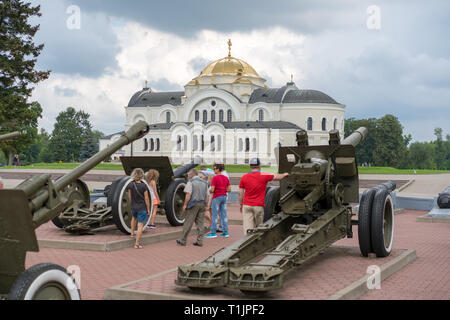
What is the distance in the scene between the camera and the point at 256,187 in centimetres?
945

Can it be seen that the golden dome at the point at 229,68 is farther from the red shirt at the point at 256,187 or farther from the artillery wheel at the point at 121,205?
the red shirt at the point at 256,187

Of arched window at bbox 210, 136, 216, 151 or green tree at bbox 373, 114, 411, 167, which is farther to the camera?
green tree at bbox 373, 114, 411, 167

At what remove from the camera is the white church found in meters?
86.2

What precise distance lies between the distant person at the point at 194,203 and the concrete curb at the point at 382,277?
3.77 metres

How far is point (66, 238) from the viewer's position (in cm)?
1130

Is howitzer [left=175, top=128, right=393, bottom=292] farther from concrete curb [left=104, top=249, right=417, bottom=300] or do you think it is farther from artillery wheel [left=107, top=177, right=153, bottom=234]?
artillery wheel [left=107, top=177, right=153, bottom=234]

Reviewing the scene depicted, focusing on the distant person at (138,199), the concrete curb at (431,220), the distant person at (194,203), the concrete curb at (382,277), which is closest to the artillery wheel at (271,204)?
the distant person at (194,203)

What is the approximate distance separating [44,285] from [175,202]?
30.0 ft

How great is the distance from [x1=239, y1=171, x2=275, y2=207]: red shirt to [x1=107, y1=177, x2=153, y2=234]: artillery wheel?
2655mm

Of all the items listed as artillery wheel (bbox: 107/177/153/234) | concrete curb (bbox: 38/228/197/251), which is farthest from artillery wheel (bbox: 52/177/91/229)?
concrete curb (bbox: 38/228/197/251)

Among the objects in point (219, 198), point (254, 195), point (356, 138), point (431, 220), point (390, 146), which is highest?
point (390, 146)

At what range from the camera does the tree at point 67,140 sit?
354ft

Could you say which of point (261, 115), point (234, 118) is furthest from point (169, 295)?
point (261, 115)

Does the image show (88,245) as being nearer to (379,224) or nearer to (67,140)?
(379,224)
